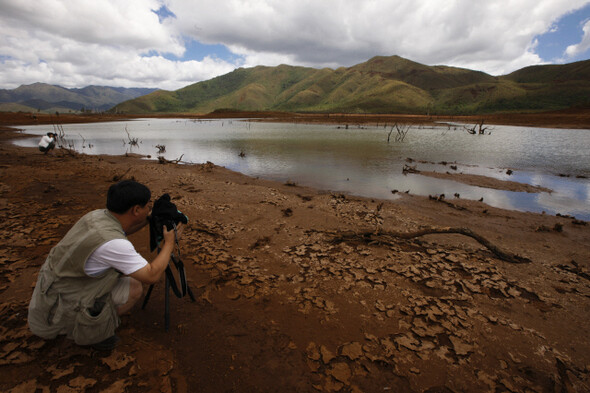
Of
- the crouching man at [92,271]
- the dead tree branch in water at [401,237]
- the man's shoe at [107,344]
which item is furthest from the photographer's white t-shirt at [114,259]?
the dead tree branch in water at [401,237]

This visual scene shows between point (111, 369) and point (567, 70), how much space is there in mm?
235933

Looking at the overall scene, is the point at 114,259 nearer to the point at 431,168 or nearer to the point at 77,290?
the point at 77,290

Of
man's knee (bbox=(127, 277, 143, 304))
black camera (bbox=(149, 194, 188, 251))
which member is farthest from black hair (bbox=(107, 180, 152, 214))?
man's knee (bbox=(127, 277, 143, 304))

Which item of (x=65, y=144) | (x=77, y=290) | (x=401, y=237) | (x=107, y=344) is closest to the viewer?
(x=77, y=290)

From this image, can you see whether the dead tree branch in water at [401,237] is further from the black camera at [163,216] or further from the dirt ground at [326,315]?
the black camera at [163,216]

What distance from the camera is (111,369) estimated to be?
9.63 ft

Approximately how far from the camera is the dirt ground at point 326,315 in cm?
304

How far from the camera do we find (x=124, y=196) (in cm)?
290

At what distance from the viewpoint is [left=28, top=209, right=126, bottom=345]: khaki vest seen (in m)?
2.69

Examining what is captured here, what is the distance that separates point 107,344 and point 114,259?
1.32 meters

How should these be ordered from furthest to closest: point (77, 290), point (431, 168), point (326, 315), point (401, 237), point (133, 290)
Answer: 1. point (431, 168)
2. point (401, 237)
3. point (326, 315)
4. point (133, 290)
5. point (77, 290)

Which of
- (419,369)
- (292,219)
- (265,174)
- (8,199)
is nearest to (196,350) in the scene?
(419,369)

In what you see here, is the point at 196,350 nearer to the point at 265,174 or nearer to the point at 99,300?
the point at 99,300

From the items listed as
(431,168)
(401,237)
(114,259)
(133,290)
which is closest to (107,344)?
(133,290)
